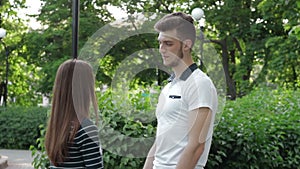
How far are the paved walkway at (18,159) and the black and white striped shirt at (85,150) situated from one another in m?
8.38

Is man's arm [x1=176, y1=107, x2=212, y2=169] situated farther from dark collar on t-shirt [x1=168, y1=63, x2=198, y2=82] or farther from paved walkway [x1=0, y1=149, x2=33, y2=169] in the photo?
paved walkway [x1=0, y1=149, x2=33, y2=169]

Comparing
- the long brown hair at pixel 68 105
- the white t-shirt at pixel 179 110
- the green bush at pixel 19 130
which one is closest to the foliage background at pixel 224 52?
the green bush at pixel 19 130

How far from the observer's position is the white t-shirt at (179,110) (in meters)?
2.23

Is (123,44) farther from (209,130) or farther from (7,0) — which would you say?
(7,0)

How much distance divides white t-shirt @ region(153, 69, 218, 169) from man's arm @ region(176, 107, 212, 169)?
27 mm

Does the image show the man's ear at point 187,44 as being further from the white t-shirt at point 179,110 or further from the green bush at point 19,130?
the green bush at point 19,130

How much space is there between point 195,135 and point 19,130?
1292cm

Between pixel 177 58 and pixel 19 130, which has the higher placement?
pixel 177 58

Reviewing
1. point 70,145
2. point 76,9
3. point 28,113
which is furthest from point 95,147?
point 28,113

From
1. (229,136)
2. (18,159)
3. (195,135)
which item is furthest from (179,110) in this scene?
(18,159)

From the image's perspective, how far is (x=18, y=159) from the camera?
38.5 feet

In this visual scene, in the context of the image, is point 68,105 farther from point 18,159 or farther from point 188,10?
point 188,10

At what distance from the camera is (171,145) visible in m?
2.32

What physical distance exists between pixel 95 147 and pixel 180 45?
60 centimetres
